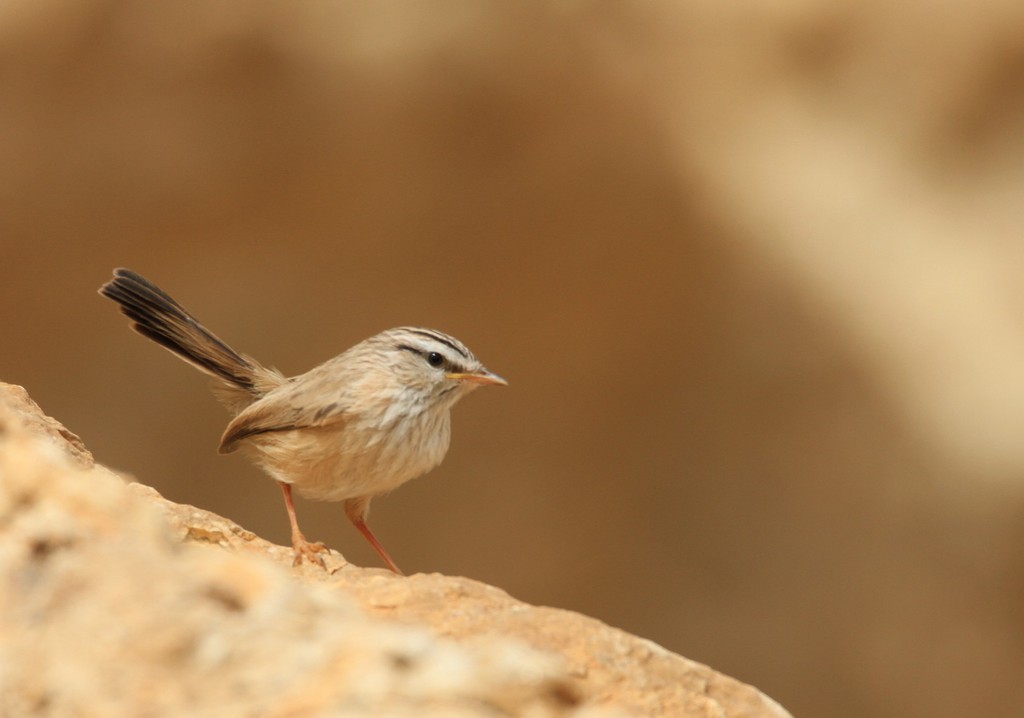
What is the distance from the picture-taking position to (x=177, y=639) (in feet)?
7.48

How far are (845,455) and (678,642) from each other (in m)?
2.14

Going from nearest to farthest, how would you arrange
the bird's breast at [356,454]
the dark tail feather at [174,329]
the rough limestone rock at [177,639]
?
the rough limestone rock at [177,639] → the bird's breast at [356,454] → the dark tail feather at [174,329]

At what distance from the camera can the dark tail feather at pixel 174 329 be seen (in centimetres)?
568

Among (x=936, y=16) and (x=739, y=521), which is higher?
(x=936, y=16)

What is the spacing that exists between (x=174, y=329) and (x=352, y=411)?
118 cm

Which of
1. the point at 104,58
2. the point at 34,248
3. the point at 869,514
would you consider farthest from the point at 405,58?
the point at 869,514

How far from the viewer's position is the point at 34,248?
10.2 m

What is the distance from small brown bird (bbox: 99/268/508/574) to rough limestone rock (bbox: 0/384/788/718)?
212 cm

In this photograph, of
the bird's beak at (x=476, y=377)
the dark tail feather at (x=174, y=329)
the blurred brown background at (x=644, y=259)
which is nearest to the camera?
the bird's beak at (x=476, y=377)

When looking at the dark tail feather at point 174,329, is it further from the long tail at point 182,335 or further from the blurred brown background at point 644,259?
the blurred brown background at point 644,259

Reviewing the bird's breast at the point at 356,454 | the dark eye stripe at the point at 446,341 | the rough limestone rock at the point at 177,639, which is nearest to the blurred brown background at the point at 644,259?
the dark eye stripe at the point at 446,341

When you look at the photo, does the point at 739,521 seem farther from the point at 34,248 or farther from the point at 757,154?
the point at 34,248

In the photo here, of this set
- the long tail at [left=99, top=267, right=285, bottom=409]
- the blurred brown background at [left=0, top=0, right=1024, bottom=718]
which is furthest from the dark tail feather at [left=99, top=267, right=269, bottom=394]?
the blurred brown background at [left=0, top=0, right=1024, bottom=718]

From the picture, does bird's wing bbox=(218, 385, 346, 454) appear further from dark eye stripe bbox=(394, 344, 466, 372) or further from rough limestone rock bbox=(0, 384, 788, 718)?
rough limestone rock bbox=(0, 384, 788, 718)
